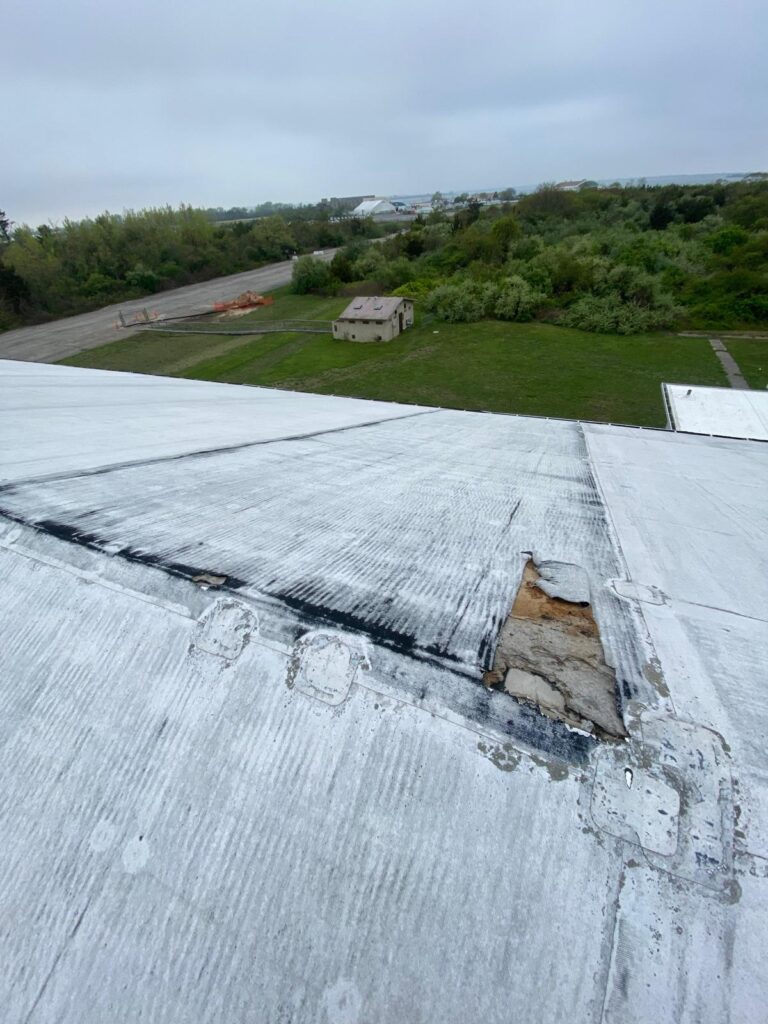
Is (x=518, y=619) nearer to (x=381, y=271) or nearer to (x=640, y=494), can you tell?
(x=640, y=494)

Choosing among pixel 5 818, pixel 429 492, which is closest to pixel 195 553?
pixel 5 818

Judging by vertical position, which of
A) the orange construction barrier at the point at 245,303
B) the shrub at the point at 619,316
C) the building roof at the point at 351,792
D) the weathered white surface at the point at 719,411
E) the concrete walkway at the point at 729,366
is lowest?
the concrete walkway at the point at 729,366

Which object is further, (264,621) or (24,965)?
(264,621)

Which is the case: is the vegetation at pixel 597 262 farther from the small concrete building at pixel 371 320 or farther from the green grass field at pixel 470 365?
the small concrete building at pixel 371 320

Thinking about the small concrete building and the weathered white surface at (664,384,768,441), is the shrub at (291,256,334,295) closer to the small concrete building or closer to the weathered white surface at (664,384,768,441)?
the small concrete building

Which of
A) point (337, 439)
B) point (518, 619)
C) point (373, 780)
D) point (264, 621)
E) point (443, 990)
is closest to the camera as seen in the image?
point (443, 990)

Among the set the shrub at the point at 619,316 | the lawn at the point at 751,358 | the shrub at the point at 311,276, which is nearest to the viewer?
the lawn at the point at 751,358

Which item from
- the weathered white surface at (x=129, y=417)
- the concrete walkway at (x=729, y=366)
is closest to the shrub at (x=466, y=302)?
the concrete walkway at (x=729, y=366)

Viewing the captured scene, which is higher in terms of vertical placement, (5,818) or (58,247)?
(58,247)


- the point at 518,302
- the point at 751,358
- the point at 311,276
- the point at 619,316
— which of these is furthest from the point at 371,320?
the point at 751,358
